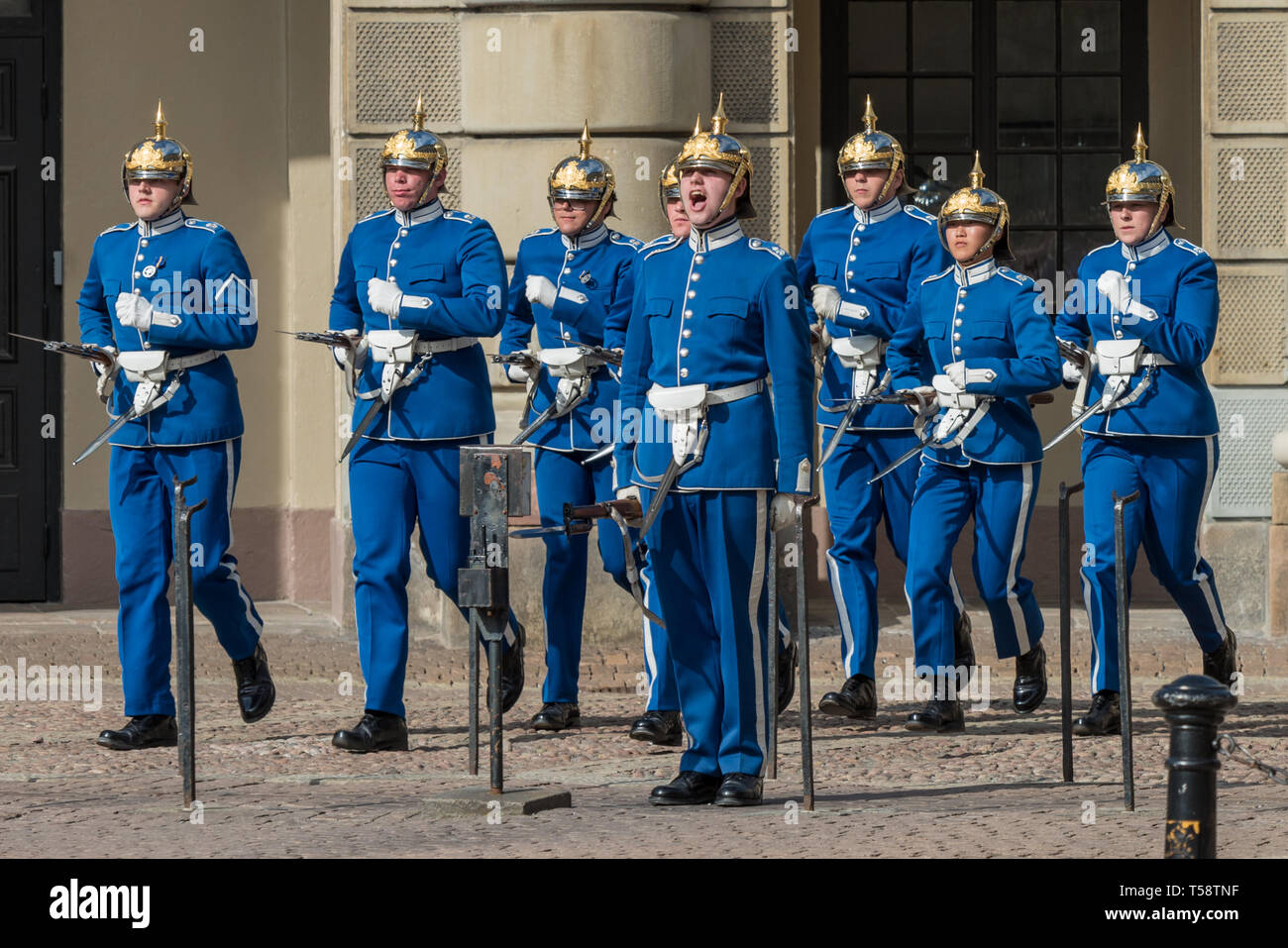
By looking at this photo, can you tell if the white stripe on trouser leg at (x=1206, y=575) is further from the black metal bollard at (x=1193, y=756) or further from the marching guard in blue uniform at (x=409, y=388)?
the black metal bollard at (x=1193, y=756)

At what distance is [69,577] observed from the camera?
12.1m

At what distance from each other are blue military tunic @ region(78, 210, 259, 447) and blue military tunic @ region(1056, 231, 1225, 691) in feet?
10.1

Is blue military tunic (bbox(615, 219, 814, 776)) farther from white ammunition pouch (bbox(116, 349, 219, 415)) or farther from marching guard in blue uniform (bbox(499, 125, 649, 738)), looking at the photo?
white ammunition pouch (bbox(116, 349, 219, 415))

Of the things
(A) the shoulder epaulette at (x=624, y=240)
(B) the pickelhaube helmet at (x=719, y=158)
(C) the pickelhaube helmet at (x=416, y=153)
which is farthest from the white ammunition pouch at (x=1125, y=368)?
(C) the pickelhaube helmet at (x=416, y=153)

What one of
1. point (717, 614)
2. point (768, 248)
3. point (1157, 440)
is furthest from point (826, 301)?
point (717, 614)

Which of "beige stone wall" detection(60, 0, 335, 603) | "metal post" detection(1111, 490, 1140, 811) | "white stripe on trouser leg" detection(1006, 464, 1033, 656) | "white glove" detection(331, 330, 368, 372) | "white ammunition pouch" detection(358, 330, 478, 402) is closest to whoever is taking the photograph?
"metal post" detection(1111, 490, 1140, 811)

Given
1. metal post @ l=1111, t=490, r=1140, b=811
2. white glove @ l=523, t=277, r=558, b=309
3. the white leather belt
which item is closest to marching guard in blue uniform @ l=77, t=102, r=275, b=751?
the white leather belt

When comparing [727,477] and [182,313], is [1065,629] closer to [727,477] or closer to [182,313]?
[727,477]

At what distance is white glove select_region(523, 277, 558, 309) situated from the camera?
870cm

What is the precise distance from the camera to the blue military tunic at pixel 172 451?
819 centimetres

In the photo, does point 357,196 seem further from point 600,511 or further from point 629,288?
point 600,511

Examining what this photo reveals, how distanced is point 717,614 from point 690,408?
23.7 inches

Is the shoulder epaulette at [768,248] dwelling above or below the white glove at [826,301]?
above

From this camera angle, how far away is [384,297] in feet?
26.9
